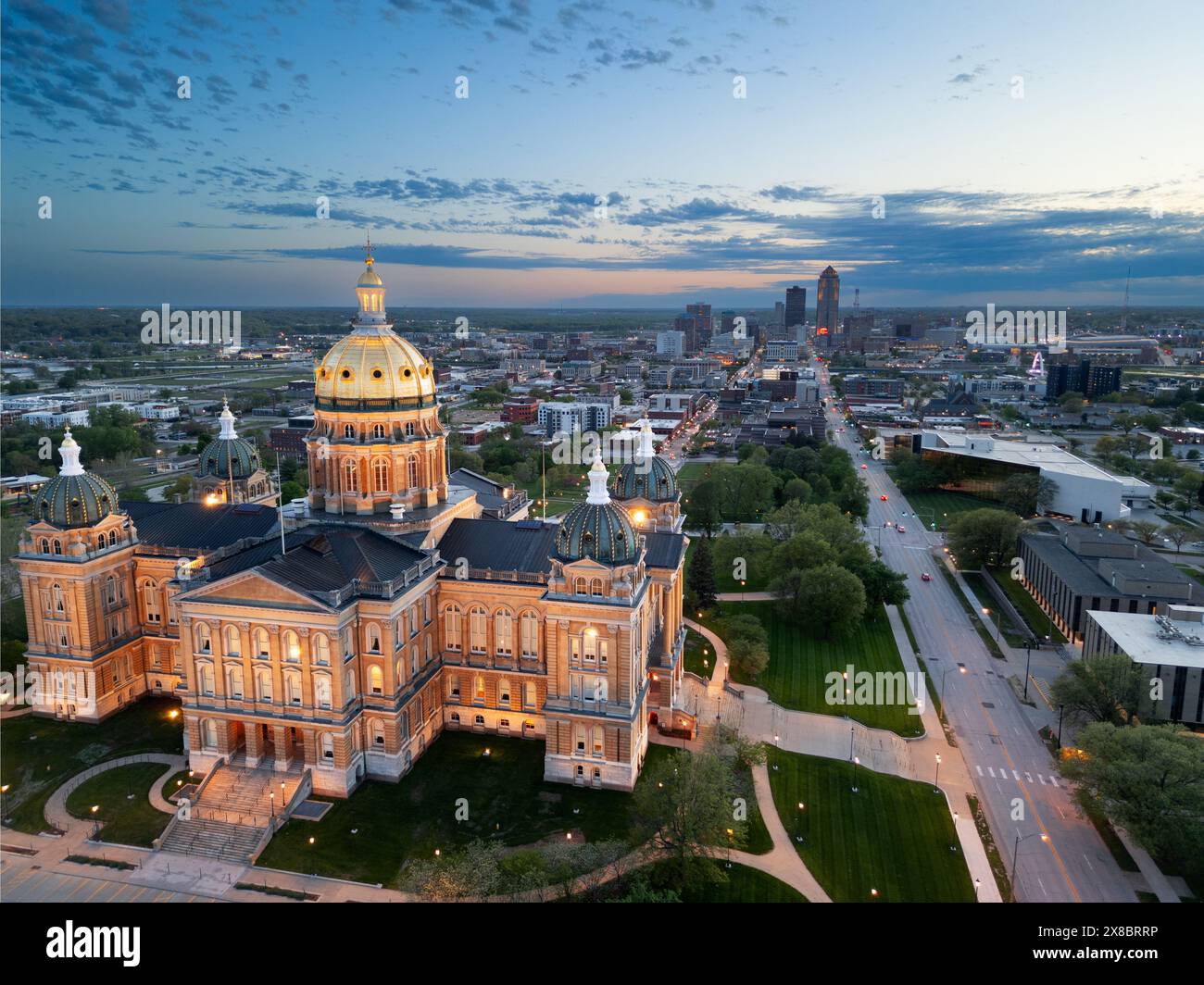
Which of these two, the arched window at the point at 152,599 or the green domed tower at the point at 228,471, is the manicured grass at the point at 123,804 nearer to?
the arched window at the point at 152,599

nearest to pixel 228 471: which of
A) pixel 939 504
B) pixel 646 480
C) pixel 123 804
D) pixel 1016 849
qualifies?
pixel 123 804

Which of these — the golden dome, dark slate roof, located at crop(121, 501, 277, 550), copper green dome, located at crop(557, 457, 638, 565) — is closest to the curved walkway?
dark slate roof, located at crop(121, 501, 277, 550)

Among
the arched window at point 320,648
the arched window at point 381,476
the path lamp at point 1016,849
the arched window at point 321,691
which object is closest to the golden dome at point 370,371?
the arched window at point 381,476

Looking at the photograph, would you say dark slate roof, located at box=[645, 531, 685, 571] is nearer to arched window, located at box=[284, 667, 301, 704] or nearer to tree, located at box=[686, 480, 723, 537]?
arched window, located at box=[284, 667, 301, 704]

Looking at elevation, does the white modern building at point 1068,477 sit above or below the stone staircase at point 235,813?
above

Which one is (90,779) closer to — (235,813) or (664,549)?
(235,813)

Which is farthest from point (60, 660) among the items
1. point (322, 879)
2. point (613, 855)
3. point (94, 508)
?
point (613, 855)
